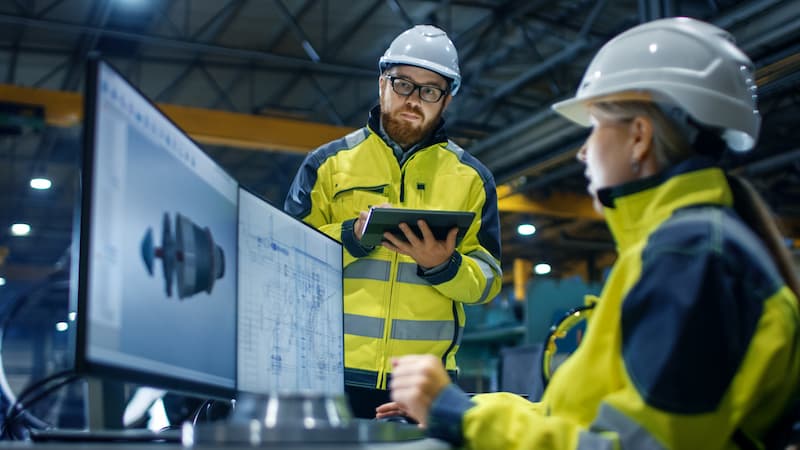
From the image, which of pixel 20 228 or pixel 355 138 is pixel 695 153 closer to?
pixel 355 138

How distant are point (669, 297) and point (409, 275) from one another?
131cm

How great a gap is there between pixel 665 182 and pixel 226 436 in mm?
720

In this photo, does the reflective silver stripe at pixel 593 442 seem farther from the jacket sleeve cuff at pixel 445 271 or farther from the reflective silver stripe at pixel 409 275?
the reflective silver stripe at pixel 409 275

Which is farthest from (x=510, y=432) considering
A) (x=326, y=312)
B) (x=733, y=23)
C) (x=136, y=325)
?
(x=733, y=23)

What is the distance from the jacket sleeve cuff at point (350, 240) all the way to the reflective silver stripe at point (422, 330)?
0.71ft

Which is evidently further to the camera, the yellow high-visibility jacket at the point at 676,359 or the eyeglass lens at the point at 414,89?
the eyeglass lens at the point at 414,89

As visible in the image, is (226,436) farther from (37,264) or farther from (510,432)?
(37,264)

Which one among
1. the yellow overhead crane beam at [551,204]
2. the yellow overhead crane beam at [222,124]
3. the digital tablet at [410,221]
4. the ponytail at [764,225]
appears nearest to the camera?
the ponytail at [764,225]

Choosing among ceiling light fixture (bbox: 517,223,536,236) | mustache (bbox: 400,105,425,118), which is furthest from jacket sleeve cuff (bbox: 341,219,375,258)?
ceiling light fixture (bbox: 517,223,536,236)

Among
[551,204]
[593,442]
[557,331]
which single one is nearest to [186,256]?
[593,442]

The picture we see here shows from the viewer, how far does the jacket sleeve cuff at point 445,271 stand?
7.36 ft

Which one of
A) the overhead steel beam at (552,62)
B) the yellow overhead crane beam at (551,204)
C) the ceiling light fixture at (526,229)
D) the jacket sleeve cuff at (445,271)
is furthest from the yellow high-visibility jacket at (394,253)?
the ceiling light fixture at (526,229)

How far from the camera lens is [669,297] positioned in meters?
1.13

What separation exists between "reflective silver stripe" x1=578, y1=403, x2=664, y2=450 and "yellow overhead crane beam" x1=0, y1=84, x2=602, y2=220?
866 cm
